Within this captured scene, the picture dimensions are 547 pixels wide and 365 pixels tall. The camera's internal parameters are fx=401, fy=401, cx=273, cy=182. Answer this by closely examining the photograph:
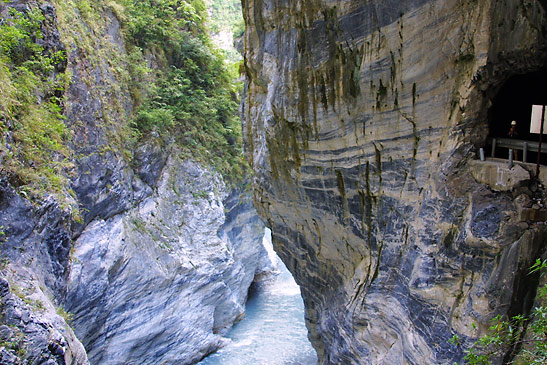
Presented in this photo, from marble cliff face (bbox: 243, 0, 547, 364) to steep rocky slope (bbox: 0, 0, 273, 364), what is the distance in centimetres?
443

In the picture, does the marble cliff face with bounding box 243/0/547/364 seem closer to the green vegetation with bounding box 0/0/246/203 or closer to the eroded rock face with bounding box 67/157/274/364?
the eroded rock face with bounding box 67/157/274/364

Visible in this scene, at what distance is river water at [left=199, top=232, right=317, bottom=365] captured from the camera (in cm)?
1361

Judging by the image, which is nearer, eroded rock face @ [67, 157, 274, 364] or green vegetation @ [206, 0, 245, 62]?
eroded rock face @ [67, 157, 274, 364]

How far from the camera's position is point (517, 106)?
6.44 meters

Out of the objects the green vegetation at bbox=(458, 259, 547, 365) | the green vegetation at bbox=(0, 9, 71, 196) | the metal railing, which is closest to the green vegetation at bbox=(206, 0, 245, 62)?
the green vegetation at bbox=(0, 9, 71, 196)

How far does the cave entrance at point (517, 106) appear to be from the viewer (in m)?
5.78

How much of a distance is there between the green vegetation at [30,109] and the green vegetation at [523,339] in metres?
7.52

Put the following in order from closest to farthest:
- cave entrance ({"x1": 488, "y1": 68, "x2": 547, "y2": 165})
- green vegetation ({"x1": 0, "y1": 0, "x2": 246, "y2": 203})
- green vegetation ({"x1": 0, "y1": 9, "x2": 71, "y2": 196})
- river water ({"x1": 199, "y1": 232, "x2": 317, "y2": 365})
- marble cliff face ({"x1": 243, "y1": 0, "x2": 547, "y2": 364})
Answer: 1. marble cliff face ({"x1": 243, "y1": 0, "x2": 547, "y2": 364})
2. cave entrance ({"x1": 488, "y1": 68, "x2": 547, "y2": 165})
3. green vegetation ({"x1": 0, "y1": 9, "x2": 71, "y2": 196})
4. green vegetation ({"x1": 0, "y1": 0, "x2": 246, "y2": 203})
5. river water ({"x1": 199, "y1": 232, "x2": 317, "y2": 365})

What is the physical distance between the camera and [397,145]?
683 cm

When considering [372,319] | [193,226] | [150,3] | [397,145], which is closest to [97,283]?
[193,226]

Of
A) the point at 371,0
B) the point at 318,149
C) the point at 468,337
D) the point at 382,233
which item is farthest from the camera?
the point at 318,149

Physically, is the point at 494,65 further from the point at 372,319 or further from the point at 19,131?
the point at 19,131

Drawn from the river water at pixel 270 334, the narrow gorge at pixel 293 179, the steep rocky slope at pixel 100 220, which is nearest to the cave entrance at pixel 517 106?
the narrow gorge at pixel 293 179

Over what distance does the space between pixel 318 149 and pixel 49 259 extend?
5875 millimetres
